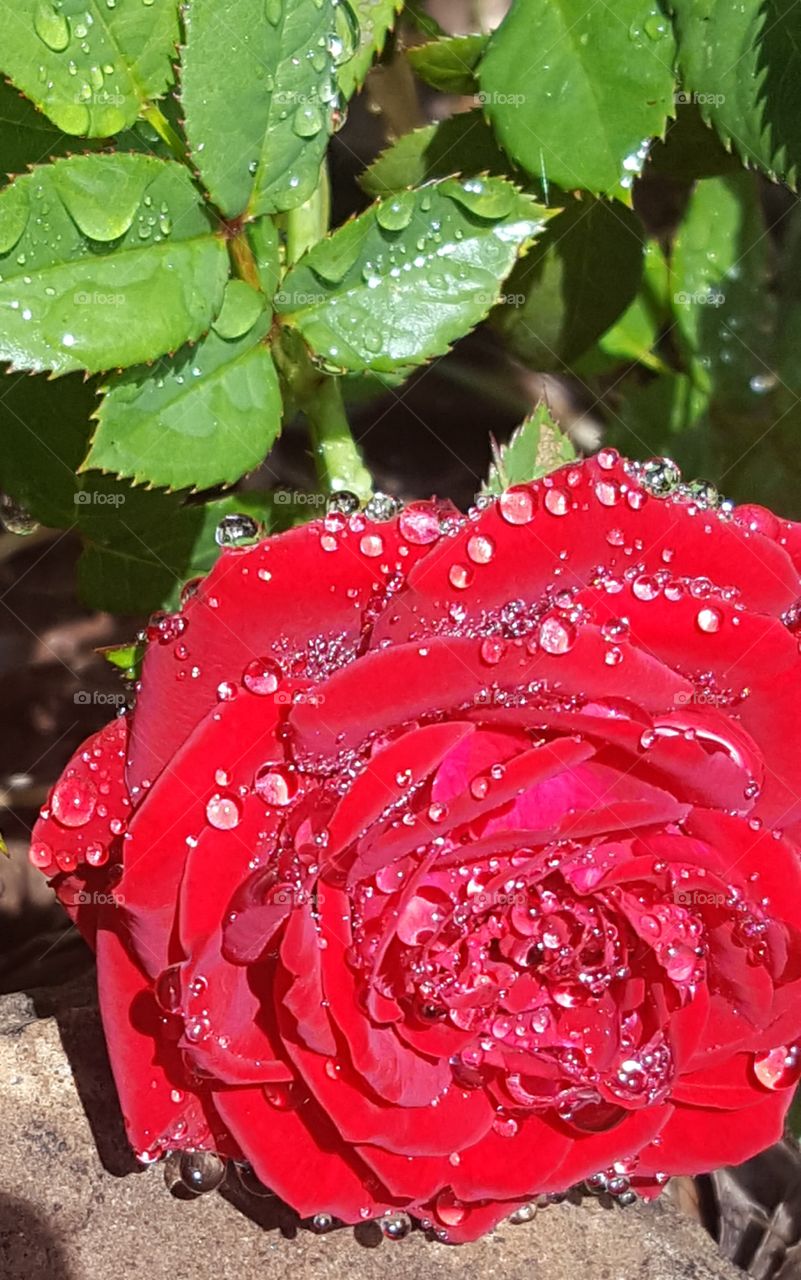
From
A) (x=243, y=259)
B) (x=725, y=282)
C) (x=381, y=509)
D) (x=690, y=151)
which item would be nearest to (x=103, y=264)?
(x=243, y=259)

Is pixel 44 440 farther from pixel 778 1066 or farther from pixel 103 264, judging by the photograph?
pixel 778 1066

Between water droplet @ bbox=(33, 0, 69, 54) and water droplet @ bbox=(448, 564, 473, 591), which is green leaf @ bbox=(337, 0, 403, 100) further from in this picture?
water droplet @ bbox=(448, 564, 473, 591)

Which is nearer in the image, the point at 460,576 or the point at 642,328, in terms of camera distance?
the point at 460,576

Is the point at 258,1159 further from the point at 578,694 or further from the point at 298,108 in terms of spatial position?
the point at 298,108

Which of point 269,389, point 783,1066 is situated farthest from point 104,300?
point 783,1066

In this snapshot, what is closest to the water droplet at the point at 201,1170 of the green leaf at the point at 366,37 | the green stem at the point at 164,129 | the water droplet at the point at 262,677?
the water droplet at the point at 262,677
